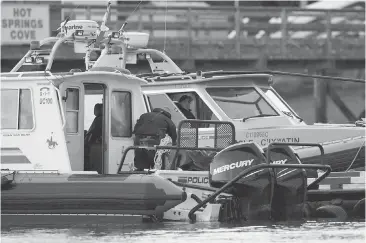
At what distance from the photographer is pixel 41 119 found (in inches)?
602

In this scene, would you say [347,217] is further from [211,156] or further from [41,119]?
[41,119]

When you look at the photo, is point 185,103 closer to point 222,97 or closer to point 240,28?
point 222,97

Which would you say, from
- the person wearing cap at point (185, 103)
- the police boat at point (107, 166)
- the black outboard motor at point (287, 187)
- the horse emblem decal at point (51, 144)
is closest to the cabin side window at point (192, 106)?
the person wearing cap at point (185, 103)

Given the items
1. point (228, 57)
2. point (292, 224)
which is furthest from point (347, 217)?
point (228, 57)

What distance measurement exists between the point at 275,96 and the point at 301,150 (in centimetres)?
141

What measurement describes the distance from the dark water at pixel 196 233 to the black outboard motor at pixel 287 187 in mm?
186

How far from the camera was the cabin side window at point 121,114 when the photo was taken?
52.7 ft

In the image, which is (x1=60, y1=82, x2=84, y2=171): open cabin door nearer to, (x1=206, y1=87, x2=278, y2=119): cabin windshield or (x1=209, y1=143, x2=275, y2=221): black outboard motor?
(x1=209, y1=143, x2=275, y2=221): black outboard motor

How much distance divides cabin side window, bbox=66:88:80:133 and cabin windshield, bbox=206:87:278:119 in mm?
3824

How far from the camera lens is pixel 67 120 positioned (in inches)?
615

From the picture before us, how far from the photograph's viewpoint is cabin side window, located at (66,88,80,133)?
15633 mm

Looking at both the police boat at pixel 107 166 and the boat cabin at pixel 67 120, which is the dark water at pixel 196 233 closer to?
the police boat at pixel 107 166

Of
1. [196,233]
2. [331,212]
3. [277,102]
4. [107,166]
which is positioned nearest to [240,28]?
[277,102]

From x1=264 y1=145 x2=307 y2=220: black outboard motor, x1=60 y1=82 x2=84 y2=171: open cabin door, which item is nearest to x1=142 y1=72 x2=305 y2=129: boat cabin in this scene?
x1=60 y1=82 x2=84 y2=171: open cabin door
